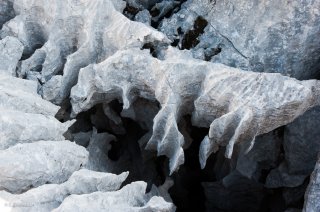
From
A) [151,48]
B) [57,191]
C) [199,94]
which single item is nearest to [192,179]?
[199,94]

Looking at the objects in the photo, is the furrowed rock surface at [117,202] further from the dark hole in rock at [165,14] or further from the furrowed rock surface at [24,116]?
the dark hole in rock at [165,14]

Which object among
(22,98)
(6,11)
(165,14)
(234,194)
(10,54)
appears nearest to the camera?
(22,98)

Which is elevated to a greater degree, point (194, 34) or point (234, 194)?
point (194, 34)

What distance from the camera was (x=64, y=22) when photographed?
6.05 ft

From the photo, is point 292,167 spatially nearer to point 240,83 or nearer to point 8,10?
point 240,83

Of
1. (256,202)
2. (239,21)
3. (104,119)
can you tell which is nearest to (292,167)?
(256,202)

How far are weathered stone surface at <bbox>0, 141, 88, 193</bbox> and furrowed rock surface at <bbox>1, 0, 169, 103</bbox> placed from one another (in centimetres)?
35

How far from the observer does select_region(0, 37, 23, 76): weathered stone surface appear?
1804 mm

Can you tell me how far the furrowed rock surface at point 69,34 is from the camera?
1.75m

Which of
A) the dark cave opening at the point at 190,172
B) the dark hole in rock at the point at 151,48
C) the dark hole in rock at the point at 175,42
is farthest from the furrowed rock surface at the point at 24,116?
the dark hole in rock at the point at 175,42

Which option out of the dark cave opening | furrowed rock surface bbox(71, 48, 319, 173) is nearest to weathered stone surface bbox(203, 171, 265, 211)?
the dark cave opening

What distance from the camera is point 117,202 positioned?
4.49 feet

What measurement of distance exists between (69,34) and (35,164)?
2.17 feet

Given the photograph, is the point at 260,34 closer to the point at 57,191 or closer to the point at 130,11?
the point at 130,11
